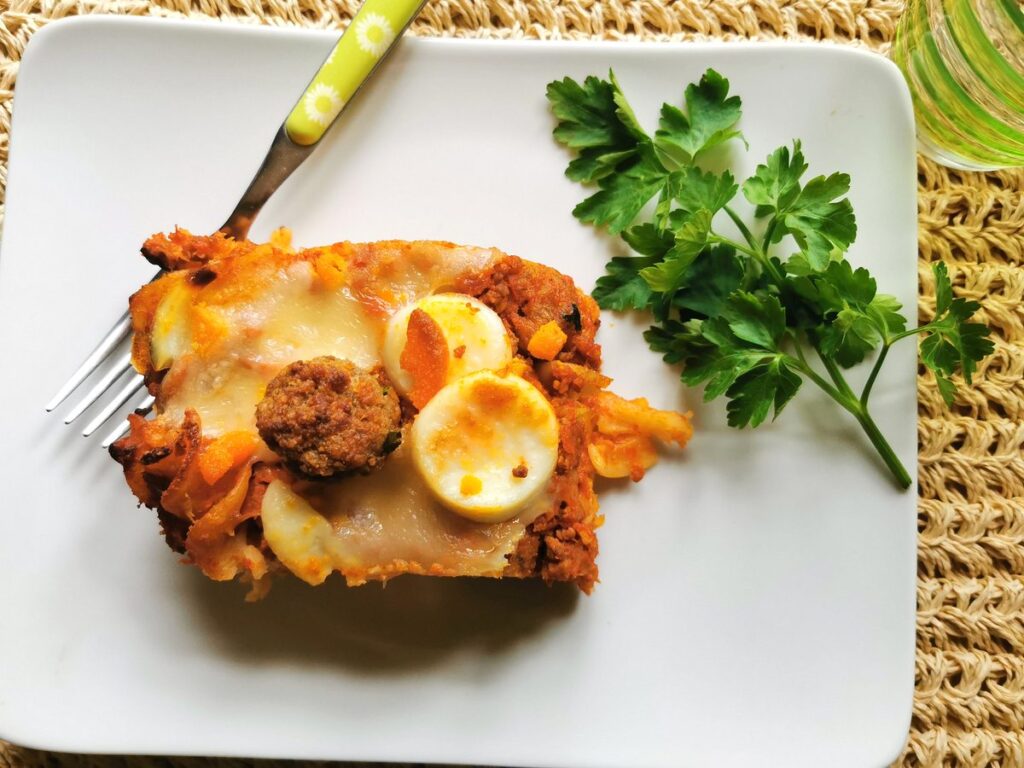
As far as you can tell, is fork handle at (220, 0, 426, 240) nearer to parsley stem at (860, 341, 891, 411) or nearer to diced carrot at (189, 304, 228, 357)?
diced carrot at (189, 304, 228, 357)

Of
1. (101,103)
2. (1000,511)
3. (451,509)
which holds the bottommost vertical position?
(1000,511)

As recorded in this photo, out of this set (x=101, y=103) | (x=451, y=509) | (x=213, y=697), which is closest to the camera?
(x=451, y=509)

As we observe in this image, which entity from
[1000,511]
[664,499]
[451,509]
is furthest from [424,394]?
[1000,511]

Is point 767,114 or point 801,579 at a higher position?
point 767,114

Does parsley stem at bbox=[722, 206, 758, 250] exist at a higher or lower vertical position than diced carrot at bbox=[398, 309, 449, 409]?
lower

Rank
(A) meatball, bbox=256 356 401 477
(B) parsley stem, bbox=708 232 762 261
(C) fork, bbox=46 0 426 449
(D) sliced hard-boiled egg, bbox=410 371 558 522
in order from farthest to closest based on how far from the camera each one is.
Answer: (C) fork, bbox=46 0 426 449
(B) parsley stem, bbox=708 232 762 261
(D) sliced hard-boiled egg, bbox=410 371 558 522
(A) meatball, bbox=256 356 401 477

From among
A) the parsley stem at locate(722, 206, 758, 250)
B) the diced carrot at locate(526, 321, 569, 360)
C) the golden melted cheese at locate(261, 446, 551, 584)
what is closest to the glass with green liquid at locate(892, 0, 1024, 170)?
the parsley stem at locate(722, 206, 758, 250)

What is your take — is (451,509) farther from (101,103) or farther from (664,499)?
(101,103)

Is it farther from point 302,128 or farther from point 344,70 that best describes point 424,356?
point 344,70
